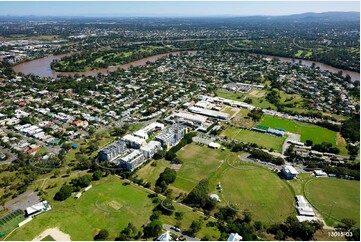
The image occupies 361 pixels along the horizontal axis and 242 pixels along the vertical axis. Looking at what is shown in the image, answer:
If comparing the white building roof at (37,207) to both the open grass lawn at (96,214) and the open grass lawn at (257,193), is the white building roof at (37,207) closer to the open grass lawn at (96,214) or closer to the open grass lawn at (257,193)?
the open grass lawn at (96,214)

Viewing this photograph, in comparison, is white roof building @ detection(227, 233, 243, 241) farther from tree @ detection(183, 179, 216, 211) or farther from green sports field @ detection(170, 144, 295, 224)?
tree @ detection(183, 179, 216, 211)

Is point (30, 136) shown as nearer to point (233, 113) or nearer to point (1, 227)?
point (1, 227)

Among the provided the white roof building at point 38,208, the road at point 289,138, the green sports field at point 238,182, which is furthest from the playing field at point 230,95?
the white roof building at point 38,208

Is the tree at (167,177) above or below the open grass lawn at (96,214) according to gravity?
above

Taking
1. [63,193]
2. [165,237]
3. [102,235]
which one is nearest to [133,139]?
[63,193]

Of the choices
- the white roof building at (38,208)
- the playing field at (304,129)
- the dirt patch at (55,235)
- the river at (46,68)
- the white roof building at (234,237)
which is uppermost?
the river at (46,68)

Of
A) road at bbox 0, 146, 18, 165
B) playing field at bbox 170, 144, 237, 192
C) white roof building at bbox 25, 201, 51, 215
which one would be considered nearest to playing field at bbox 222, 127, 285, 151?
playing field at bbox 170, 144, 237, 192
